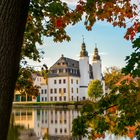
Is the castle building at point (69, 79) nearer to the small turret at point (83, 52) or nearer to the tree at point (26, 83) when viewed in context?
the small turret at point (83, 52)

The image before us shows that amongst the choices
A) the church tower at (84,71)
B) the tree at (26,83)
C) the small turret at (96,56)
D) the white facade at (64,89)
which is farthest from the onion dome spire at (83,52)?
the tree at (26,83)

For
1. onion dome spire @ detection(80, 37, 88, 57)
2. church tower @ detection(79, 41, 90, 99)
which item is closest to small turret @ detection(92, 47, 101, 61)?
onion dome spire @ detection(80, 37, 88, 57)

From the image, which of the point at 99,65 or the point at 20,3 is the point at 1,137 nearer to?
the point at 20,3

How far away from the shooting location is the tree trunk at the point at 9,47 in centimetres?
350

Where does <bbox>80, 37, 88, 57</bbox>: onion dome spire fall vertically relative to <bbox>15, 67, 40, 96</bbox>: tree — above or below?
above

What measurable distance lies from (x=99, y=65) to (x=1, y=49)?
8899cm

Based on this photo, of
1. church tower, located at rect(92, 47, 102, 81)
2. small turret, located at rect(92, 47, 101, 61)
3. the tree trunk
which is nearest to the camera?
the tree trunk

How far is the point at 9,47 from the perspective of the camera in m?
3.56

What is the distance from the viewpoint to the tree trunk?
3.50m

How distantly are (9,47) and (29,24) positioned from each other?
184 inches

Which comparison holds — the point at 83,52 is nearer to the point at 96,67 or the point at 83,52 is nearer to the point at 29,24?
the point at 96,67

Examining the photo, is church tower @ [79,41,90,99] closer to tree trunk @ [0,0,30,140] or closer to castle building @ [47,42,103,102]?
castle building @ [47,42,103,102]

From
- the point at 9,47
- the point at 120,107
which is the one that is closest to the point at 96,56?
the point at 120,107

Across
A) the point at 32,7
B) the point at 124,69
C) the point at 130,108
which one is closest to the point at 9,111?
the point at 124,69
